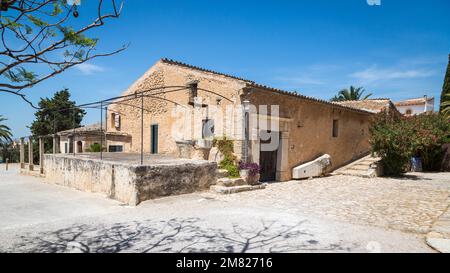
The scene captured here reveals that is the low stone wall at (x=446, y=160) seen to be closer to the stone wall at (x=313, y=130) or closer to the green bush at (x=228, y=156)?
the stone wall at (x=313, y=130)

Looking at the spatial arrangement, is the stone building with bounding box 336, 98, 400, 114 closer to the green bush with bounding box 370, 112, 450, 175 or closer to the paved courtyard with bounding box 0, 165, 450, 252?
the green bush with bounding box 370, 112, 450, 175

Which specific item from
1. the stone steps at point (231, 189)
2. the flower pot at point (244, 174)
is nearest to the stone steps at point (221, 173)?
the flower pot at point (244, 174)

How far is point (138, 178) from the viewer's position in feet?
26.2

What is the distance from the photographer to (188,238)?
4996mm

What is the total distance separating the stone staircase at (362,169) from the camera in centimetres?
1391

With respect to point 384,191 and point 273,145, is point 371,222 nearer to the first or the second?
point 384,191

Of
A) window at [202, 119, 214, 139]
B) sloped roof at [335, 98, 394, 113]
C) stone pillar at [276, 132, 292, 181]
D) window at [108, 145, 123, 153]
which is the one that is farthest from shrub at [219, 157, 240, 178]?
sloped roof at [335, 98, 394, 113]

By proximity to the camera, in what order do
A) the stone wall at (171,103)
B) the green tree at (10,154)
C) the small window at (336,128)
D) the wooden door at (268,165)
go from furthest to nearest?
the green tree at (10,154) < the small window at (336,128) < the wooden door at (268,165) < the stone wall at (171,103)

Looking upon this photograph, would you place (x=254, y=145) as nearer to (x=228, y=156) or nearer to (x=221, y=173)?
(x=228, y=156)

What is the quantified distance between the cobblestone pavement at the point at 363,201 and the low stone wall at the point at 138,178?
1.07 metres

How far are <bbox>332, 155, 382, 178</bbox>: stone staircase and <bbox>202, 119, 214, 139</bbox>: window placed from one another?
6770mm

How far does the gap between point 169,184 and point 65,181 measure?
18.9 feet

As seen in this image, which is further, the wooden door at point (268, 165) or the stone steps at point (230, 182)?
the wooden door at point (268, 165)
